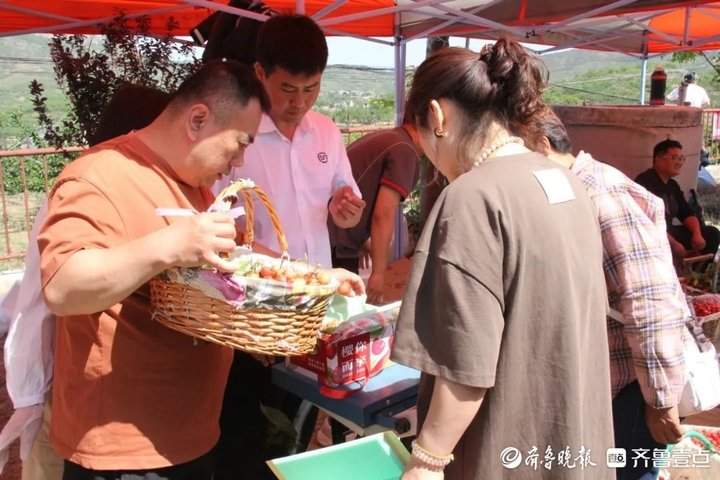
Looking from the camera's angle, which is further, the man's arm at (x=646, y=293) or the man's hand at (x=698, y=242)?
the man's hand at (x=698, y=242)

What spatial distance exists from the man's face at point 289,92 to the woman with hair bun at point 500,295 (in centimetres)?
78

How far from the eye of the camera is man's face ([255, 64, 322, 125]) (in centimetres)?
213

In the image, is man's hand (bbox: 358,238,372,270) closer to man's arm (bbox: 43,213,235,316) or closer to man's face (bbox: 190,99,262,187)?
man's face (bbox: 190,99,262,187)

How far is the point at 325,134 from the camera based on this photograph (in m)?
2.34

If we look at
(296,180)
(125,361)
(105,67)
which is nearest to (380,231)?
(296,180)

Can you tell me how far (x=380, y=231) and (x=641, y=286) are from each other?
135cm

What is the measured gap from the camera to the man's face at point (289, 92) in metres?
2.13

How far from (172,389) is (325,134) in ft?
3.79

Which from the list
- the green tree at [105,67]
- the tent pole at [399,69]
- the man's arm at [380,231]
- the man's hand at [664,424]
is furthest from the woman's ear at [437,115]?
the tent pole at [399,69]

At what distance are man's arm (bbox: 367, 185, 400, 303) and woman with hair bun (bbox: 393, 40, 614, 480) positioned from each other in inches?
55.9

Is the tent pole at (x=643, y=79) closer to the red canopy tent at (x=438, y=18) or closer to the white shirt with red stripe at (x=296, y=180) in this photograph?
the red canopy tent at (x=438, y=18)

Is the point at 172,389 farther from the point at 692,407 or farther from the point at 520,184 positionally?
the point at 692,407

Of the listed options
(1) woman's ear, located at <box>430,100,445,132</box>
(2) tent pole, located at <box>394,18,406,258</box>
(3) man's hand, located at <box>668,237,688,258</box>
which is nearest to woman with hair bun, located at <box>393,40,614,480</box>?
(1) woman's ear, located at <box>430,100,445,132</box>

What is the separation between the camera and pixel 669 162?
5.50 m
